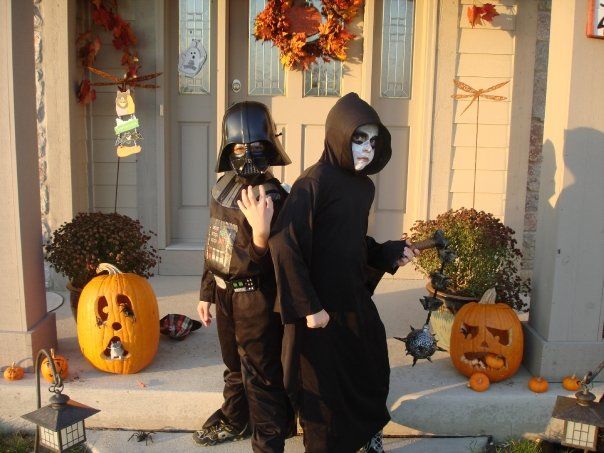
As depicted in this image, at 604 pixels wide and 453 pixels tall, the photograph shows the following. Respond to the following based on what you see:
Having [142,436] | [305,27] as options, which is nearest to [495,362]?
[142,436]

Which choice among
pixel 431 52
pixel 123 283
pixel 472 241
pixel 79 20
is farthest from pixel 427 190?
pixel 79 20

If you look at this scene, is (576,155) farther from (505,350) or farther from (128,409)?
(128,409)

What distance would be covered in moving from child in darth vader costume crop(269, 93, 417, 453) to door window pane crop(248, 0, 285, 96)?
121 inches

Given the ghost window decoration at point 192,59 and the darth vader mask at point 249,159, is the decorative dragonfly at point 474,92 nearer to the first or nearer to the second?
the ghost window decoration at point 192,59

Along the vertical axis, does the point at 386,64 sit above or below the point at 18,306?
Answer: above

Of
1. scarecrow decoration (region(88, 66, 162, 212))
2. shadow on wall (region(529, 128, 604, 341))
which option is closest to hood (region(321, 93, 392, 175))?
shadow on wall (region(529, 128, 604, 341))

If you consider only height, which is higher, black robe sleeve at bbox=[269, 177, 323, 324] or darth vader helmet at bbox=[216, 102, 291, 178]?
darth vader helmet at bbox=[216, 102, 291, 178]

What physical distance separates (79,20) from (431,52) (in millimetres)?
3031

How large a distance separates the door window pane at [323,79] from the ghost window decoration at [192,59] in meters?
0.95

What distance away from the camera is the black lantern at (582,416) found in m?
2.52

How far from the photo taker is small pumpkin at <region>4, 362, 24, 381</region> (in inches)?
135

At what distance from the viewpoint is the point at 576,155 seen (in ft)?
11.0

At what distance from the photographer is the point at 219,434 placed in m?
3.23

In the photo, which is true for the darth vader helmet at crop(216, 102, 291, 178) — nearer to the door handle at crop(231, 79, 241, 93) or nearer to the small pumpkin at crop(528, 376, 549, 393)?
the small pumpkin at crop(528, 376, 549, 393)
